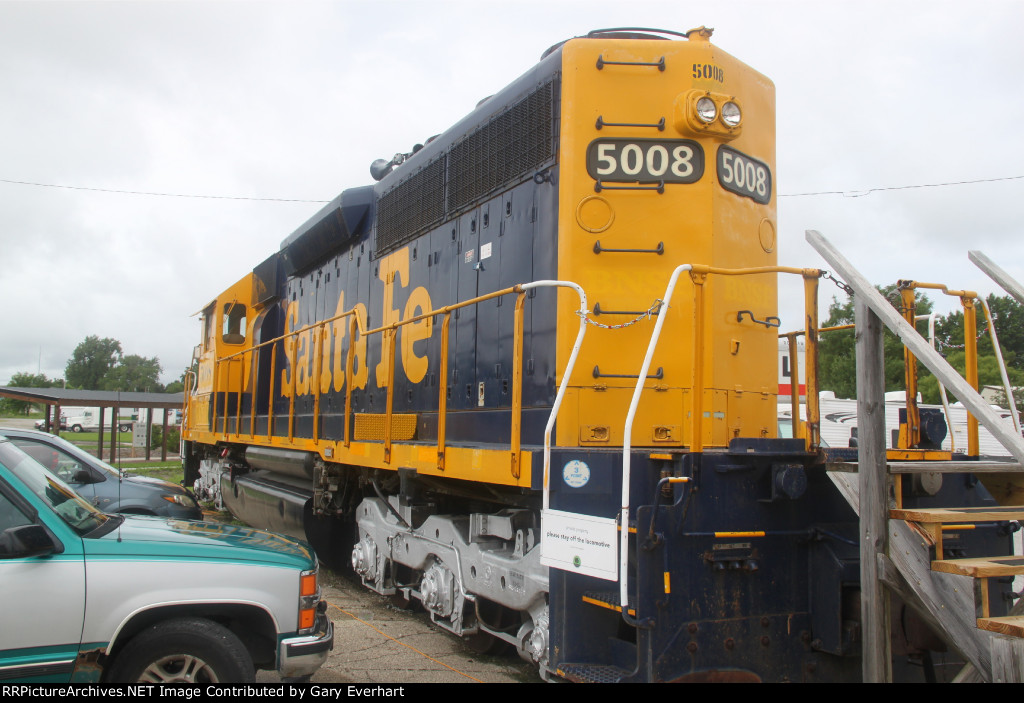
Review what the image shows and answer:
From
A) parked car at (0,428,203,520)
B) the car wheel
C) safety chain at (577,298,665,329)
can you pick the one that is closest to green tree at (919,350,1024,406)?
parked car at (0,428,203,520)

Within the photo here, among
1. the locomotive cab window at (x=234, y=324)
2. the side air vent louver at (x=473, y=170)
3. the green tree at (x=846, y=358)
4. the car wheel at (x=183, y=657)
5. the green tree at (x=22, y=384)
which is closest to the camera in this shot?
the car wheel at (x=183, y=657)

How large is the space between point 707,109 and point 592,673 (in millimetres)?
3379

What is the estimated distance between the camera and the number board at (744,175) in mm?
5008

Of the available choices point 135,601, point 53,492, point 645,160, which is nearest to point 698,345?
point 645,160

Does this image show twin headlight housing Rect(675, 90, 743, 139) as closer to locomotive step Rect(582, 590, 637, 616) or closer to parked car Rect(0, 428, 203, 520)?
locomotive step Rect(582, 590, 637, 616)

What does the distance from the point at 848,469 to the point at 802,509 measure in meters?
0.41

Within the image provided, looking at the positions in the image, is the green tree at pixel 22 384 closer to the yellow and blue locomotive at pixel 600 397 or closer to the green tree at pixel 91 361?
the green tree at pixel 91 361

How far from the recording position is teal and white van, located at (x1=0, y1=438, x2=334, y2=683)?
133 inches

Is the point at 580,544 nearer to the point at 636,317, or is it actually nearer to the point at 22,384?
the point at 636,317

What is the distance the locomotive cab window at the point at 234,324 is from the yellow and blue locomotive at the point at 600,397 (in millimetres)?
4823

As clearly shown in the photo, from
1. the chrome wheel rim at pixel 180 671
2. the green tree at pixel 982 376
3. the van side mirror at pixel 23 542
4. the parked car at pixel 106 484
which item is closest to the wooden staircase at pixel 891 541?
the chrome wheel rim at pixel 180 671

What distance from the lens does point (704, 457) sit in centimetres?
388
